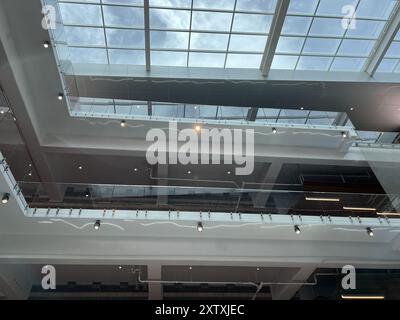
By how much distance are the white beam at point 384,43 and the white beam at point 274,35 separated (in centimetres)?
462

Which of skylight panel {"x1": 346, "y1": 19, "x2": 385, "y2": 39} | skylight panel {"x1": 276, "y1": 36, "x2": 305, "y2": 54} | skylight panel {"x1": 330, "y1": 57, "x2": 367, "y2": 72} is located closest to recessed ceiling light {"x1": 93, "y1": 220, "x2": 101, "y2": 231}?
skylight panel {"x1": 276, "y1": 36, "x2": 305, "y2": 54}

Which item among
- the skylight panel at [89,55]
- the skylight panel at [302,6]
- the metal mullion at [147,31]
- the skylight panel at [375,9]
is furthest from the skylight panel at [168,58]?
the skylight panel at [375,9]

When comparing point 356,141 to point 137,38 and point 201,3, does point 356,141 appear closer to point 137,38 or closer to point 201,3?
point 201,3

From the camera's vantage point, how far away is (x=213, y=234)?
11.9 metres

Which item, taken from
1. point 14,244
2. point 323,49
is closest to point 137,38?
point 323,49

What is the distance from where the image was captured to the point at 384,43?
16000 mm

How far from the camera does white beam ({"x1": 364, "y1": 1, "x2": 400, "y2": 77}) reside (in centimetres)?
1518

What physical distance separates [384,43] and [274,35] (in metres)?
4.97

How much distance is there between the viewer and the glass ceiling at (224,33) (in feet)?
48.1

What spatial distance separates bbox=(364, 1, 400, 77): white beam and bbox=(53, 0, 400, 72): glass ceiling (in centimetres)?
20

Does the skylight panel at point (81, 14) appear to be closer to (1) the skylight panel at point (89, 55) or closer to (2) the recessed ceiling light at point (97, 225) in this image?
(1) the skylight panel at point (89, 55)

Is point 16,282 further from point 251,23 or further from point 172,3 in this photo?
point 251,23

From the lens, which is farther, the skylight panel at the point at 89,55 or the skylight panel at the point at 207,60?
the skylight panel at the point at 207,60
